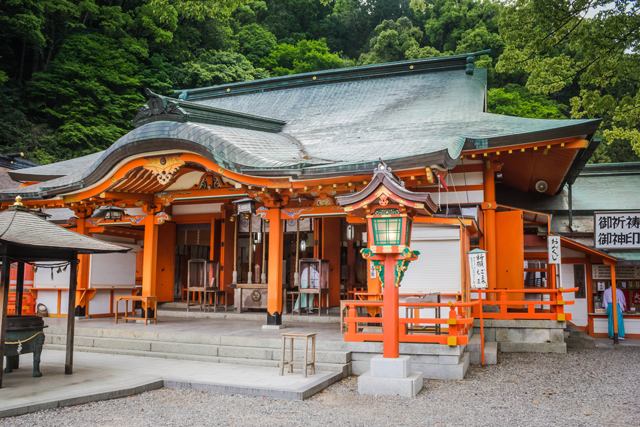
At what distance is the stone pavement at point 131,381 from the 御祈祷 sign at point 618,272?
8.94m

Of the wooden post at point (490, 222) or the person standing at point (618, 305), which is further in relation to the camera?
the person standing at point (618, 305)

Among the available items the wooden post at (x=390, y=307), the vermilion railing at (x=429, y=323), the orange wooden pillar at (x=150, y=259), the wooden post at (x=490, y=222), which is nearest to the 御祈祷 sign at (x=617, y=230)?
the wooden post at (x=490, y=222)

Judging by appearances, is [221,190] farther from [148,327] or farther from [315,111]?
[315,111]

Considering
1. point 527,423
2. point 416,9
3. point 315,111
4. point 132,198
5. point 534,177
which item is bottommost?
point 527,423

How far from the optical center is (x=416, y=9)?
3456 cm

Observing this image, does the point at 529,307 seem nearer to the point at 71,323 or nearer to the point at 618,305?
the point at 618,305

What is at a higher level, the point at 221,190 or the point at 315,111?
the point at 315,111

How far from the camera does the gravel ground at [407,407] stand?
4.82 m

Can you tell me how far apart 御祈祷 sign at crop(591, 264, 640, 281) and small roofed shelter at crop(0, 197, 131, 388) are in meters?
11.3

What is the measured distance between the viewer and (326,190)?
862 centimetres

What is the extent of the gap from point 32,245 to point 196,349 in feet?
10.3

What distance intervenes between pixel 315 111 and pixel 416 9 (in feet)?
82.0

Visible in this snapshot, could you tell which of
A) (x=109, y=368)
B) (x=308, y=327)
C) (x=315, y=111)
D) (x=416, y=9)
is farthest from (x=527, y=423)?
(x=416, y=9)

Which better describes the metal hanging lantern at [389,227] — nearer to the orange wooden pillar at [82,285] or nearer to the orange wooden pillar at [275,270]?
the orange wooden pillar at [275,270]
